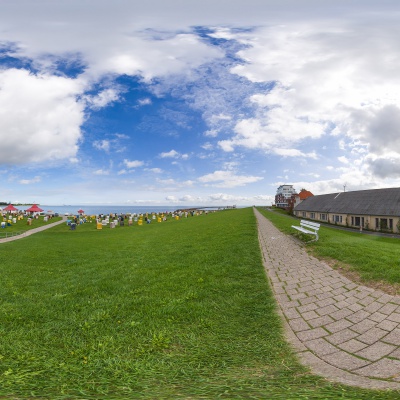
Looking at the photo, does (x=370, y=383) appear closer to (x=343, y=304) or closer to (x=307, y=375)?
(x=307, y=375)

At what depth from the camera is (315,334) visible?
154 inches

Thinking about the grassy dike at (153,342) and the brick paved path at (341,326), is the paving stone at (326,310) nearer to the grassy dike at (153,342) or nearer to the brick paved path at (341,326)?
the brick paved path at (341,326)

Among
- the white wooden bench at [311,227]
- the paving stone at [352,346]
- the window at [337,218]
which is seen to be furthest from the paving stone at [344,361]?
the window at [337,218]

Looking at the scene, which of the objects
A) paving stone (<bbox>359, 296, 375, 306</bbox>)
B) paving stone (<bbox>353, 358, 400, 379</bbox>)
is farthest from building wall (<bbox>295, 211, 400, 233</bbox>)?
paving stone (<bbox>353, 358, 400, 379</bbox>)

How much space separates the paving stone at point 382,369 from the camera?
9.95 feet

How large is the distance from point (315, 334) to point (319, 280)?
8.98ft

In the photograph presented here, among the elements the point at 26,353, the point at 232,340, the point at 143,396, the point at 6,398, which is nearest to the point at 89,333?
the point at 26,353

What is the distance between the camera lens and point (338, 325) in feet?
13.6

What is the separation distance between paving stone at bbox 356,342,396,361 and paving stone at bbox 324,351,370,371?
0.14 m

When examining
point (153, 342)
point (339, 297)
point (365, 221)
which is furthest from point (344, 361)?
point (365, 221)

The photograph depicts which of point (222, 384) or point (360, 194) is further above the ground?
point (360, 194)

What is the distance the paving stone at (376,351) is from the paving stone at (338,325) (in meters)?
0.52

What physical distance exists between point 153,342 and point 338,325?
10.3ft

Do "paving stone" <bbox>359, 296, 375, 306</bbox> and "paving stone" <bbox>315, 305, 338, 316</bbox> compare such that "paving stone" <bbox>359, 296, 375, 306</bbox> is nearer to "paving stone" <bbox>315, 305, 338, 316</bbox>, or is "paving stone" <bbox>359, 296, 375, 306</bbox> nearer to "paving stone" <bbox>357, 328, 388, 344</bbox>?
"paving stone" <bbox>315, 305, 338, 316</bbox>
